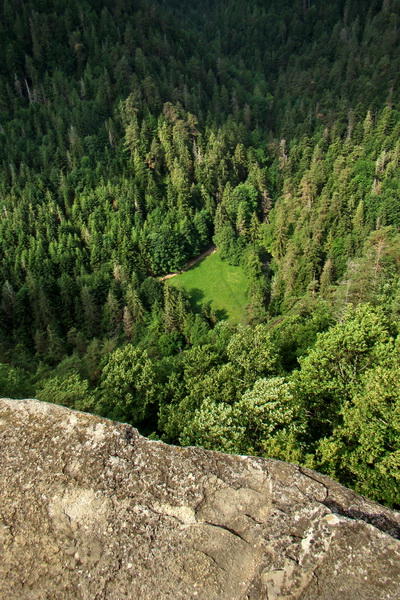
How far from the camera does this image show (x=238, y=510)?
8.55 metres

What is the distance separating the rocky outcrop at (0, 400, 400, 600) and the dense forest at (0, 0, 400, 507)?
11.6 m

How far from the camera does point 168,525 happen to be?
8.24 meters

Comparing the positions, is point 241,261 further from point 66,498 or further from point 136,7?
point 136,7

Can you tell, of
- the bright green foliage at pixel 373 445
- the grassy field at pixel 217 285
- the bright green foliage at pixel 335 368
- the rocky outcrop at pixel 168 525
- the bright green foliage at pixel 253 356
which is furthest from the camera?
→ the grassy field at pixel 217 285

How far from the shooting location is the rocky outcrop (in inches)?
282

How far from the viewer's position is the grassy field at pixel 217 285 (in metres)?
90.9

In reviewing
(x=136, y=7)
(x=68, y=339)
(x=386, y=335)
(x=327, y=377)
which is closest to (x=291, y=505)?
(x=327, y=377)

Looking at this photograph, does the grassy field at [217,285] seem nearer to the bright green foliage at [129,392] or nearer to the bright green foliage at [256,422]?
the bright green foliage at [129,392]

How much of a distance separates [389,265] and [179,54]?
15918cm

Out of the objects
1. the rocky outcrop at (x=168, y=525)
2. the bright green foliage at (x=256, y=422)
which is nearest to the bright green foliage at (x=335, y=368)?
the bright green foliage at (x=256, y=422)

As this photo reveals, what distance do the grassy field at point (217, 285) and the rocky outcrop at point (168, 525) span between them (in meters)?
77.3

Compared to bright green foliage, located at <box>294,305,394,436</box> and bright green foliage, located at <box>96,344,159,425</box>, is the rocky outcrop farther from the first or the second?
bright green foliage, located at <box>96,344,159,425</box>

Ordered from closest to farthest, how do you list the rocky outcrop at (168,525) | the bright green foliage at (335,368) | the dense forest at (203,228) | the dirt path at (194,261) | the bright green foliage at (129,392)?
the rocky outcrop at (168,525)
the bright green foliage at (335,368)
the dense forest at (203,228)
the bright green foliage at (129,392)
the dirt path at (194,261)

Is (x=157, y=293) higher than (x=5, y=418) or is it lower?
lower
